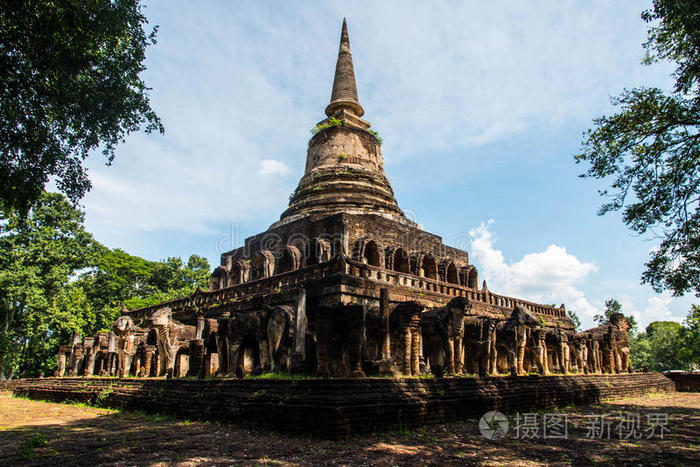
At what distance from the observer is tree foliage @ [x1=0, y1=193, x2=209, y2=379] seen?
971 inches

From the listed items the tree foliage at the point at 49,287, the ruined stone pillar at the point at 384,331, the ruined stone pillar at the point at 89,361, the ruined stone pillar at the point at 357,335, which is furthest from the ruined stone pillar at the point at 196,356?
the tree foliage at the point at 49,287

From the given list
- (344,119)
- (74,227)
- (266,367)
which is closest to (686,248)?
Answer: (266,367)

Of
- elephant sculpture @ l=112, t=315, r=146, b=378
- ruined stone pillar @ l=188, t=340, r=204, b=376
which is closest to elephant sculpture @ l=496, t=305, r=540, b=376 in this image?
ruined stone pillar @ l=188, t=340, r=204, b=376

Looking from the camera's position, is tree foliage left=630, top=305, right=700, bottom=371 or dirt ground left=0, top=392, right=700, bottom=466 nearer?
dirt ground left=0, top=392, right=700, bottom=466

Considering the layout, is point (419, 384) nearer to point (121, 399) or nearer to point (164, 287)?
point (121, 399)

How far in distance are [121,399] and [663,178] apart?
53.7 feet

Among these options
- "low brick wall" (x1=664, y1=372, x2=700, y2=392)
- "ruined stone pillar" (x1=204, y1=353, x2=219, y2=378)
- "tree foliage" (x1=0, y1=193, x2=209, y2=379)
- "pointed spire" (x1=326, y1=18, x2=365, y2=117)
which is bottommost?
"low brick wall" (x1=664, y1=372, x2=700, y2=392)

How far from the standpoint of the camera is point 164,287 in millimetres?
36938

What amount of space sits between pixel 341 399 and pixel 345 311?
252cm

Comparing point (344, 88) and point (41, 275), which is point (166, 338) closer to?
point (41, 275)

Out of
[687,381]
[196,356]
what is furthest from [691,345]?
[196,356]

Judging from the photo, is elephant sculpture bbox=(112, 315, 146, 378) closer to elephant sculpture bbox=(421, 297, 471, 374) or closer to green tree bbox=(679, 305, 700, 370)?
elephant sculpture bbox=(421, 297, 471, 374)

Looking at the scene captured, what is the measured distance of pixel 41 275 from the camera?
26125mm

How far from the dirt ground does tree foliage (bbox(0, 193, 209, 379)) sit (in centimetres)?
1756
